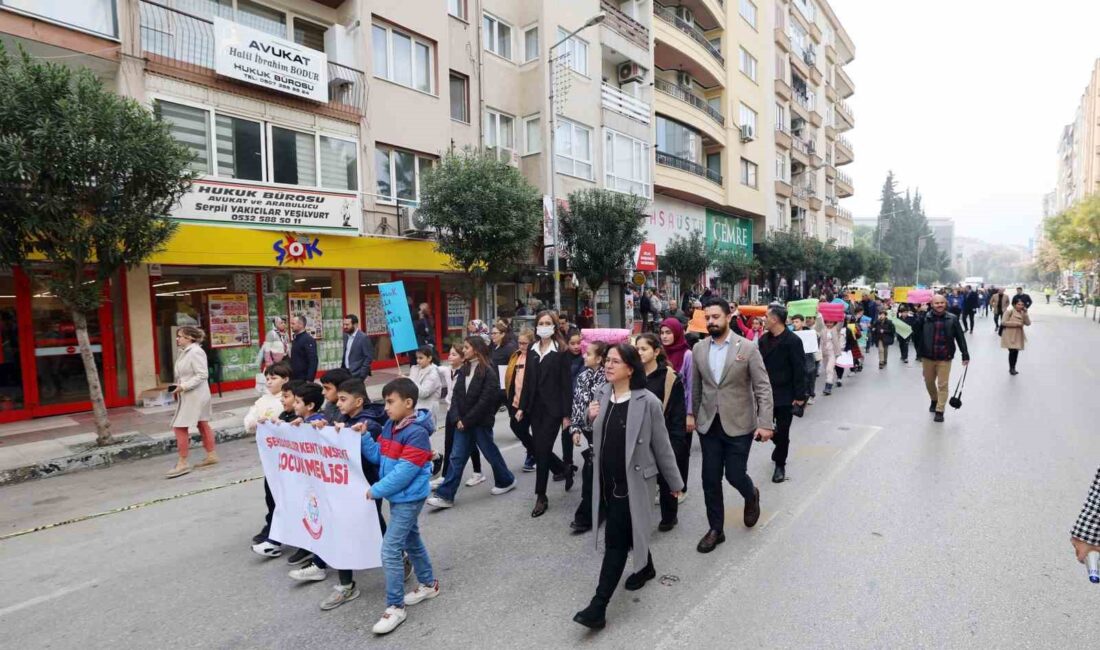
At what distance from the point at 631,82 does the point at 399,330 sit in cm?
1673

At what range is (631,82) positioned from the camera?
24172 millimetres

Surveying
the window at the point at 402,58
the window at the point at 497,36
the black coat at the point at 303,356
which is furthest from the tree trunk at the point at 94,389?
the window at the point at 497,36

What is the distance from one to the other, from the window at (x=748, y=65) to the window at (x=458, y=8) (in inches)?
765

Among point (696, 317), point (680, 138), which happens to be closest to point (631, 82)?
point (680, 138)

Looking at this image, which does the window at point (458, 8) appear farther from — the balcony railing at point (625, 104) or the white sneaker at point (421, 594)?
the white sneaker at point (421, 594)

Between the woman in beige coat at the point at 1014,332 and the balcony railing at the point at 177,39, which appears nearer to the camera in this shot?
the balcony railing at the point at 177,39

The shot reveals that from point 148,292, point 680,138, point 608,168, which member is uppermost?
point 680,138

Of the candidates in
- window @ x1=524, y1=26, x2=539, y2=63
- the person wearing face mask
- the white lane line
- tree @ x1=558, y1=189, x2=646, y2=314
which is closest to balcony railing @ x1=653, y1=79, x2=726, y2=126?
window @ x1=524, y1=26, x2=539, y2=63

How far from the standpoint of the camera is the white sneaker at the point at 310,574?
Result: 434 centimetres

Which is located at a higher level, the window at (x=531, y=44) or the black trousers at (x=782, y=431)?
the window at (x=531, y=44)

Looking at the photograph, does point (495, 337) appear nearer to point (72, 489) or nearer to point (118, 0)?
point (72, 489)

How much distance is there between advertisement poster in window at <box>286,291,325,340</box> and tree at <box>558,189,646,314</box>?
25.7 feet

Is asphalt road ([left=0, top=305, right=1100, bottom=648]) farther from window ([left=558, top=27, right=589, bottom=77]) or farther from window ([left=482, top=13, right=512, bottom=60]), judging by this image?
window ([left=558, top=27, right=589, bottom=77])

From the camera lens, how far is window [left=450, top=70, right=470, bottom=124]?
18.3 m
